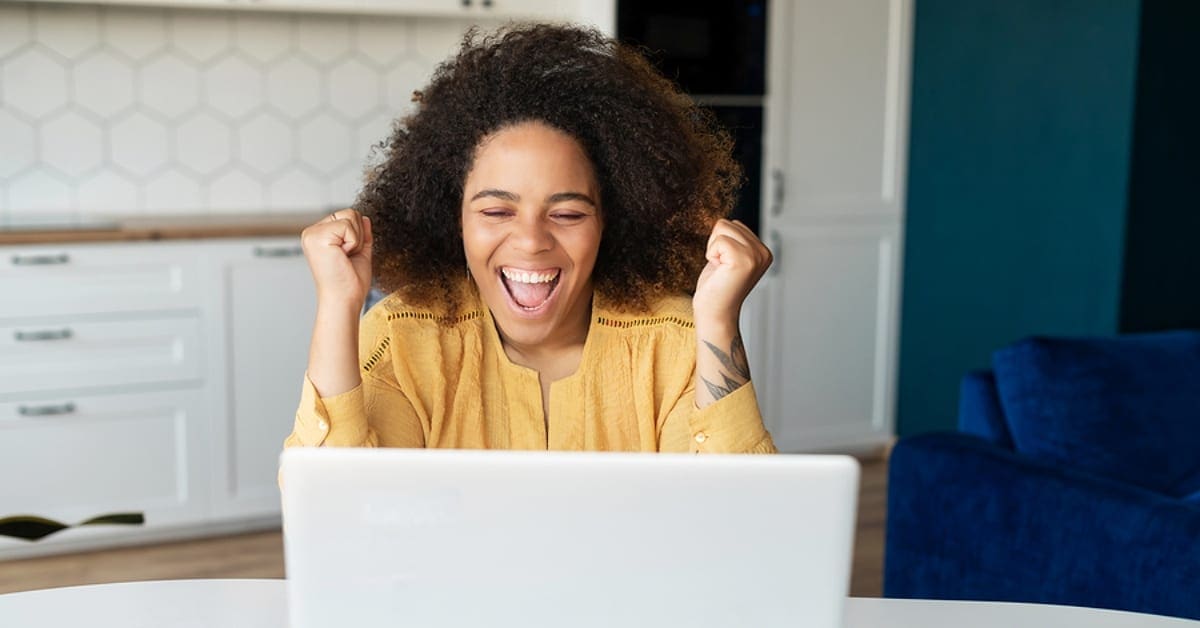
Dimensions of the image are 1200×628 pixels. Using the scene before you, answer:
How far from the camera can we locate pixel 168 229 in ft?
11.6

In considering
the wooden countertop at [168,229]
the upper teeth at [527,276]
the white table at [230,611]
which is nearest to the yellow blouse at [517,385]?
the upper teeth at [527,276]

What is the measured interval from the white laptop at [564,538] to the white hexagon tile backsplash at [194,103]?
342cm

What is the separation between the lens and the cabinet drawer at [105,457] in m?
3.42

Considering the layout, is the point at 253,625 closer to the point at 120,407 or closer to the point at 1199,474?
the point at 1199,474

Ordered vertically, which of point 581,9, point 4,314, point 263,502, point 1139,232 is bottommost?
point 263,502

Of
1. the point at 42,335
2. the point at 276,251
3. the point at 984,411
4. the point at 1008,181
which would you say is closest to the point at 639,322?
the point at 984,411

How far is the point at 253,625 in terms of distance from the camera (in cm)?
110

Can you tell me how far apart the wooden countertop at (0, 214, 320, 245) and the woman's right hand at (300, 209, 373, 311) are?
2.21 meters

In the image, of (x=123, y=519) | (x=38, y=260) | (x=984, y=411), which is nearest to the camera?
(x=123, y=519)

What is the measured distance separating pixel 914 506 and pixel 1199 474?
554mm

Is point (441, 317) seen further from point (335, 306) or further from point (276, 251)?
point (276, 251)

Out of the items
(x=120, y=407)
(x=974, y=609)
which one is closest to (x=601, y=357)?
(x=974, y=609)

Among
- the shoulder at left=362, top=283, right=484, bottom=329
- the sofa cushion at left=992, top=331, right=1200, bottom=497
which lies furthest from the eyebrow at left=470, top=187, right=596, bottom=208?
the sofa cushion at left=992, top=331, right=1200, bottom=497

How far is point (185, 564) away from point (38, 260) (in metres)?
0.91
